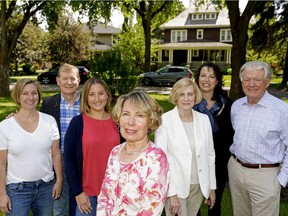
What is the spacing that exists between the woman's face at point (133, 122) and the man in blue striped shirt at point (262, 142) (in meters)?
1.55

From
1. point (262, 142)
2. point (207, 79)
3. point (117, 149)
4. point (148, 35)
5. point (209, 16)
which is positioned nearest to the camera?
point (117, 149)

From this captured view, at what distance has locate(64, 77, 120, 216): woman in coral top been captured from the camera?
3.05 meters

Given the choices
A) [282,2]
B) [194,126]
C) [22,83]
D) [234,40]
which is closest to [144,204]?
[194,126]

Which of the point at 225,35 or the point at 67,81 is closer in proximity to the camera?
the point at 67,81

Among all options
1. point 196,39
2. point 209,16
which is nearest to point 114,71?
point 196,39

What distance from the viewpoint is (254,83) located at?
337 cm

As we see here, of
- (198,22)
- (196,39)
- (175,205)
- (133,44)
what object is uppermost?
(198,22)

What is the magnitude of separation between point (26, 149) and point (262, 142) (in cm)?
245

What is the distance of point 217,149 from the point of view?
13.0 ft

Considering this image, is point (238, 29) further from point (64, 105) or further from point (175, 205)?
point (175, 205)

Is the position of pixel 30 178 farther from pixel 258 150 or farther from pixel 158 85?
pixel 158 85

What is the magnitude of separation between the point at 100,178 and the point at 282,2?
89.6 feet

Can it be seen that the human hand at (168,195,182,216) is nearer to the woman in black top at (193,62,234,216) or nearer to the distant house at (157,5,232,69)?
the woman in black top at (193,62,234,216)

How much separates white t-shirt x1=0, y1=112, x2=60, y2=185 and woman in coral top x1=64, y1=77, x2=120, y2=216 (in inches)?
9.3
